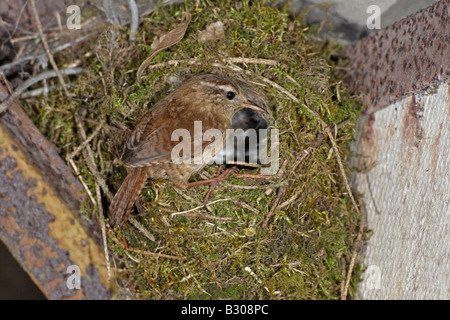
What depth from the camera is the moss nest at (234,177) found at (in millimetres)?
3225

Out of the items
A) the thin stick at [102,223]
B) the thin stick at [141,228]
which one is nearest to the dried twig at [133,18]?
the thin stick at [102,223]

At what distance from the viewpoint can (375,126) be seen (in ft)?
11.1

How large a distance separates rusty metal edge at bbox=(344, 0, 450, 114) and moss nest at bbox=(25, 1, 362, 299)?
19 cm

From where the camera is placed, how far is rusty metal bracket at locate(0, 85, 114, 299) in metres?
3.18

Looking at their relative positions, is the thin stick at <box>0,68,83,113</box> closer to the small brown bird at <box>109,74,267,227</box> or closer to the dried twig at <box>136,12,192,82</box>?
the dried twig at <box>136,12,192,82</box>

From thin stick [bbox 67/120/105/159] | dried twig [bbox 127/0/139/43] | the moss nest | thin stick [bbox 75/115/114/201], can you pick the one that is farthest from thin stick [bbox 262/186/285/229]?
dried twig [bbox 127/0/139/43]

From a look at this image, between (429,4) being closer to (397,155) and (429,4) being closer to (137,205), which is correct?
(397,155)

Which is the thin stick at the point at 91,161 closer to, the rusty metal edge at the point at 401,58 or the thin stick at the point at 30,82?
the thin stick at the point at 30,82

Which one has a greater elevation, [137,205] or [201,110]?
[201,110]

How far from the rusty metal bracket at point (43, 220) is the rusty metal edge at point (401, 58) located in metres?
2.28

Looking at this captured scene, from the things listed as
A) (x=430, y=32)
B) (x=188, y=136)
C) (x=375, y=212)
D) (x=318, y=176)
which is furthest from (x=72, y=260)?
(x=430, y=32)

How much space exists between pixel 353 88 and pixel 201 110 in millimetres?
1230

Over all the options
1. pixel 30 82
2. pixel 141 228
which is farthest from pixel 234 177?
pixel 30 82

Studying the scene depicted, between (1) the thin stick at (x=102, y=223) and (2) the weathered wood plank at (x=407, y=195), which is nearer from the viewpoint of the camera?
(2) the weathered wood plank at (x=407, y=195)
